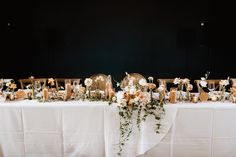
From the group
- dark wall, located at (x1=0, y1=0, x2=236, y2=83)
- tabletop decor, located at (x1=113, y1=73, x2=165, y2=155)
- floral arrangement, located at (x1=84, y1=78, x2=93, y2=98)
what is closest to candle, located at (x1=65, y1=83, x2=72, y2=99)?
floral arrangement, located at (x1=84, y1=78, x2=93, y2=98)

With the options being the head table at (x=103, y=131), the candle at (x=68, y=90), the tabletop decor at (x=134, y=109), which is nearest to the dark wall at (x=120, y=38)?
the candle at (x=68, y=90)

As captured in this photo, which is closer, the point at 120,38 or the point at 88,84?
the point at 88,84

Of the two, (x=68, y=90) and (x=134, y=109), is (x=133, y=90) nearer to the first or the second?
(x=134, y=109)

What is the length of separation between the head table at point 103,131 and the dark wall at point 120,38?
345 centimetres

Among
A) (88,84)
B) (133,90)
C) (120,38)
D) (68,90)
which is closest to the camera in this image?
(133,90)

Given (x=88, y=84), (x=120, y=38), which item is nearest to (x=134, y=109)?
(x=88, y=84)

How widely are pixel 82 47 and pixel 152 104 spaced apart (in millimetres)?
3892

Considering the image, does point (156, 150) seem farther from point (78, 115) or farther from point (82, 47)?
point (82, 47)

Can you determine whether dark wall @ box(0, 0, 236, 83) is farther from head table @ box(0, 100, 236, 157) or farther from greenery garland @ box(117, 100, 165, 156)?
greenery garland @ box(117, 100, 165, 156)

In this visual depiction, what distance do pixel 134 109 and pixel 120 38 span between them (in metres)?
3.74

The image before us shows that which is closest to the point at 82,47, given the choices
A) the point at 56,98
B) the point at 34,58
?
the point at 34,58

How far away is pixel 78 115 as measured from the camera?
11.0 ft

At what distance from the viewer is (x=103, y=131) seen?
3350 millimetres

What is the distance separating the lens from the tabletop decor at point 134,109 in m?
3.19
